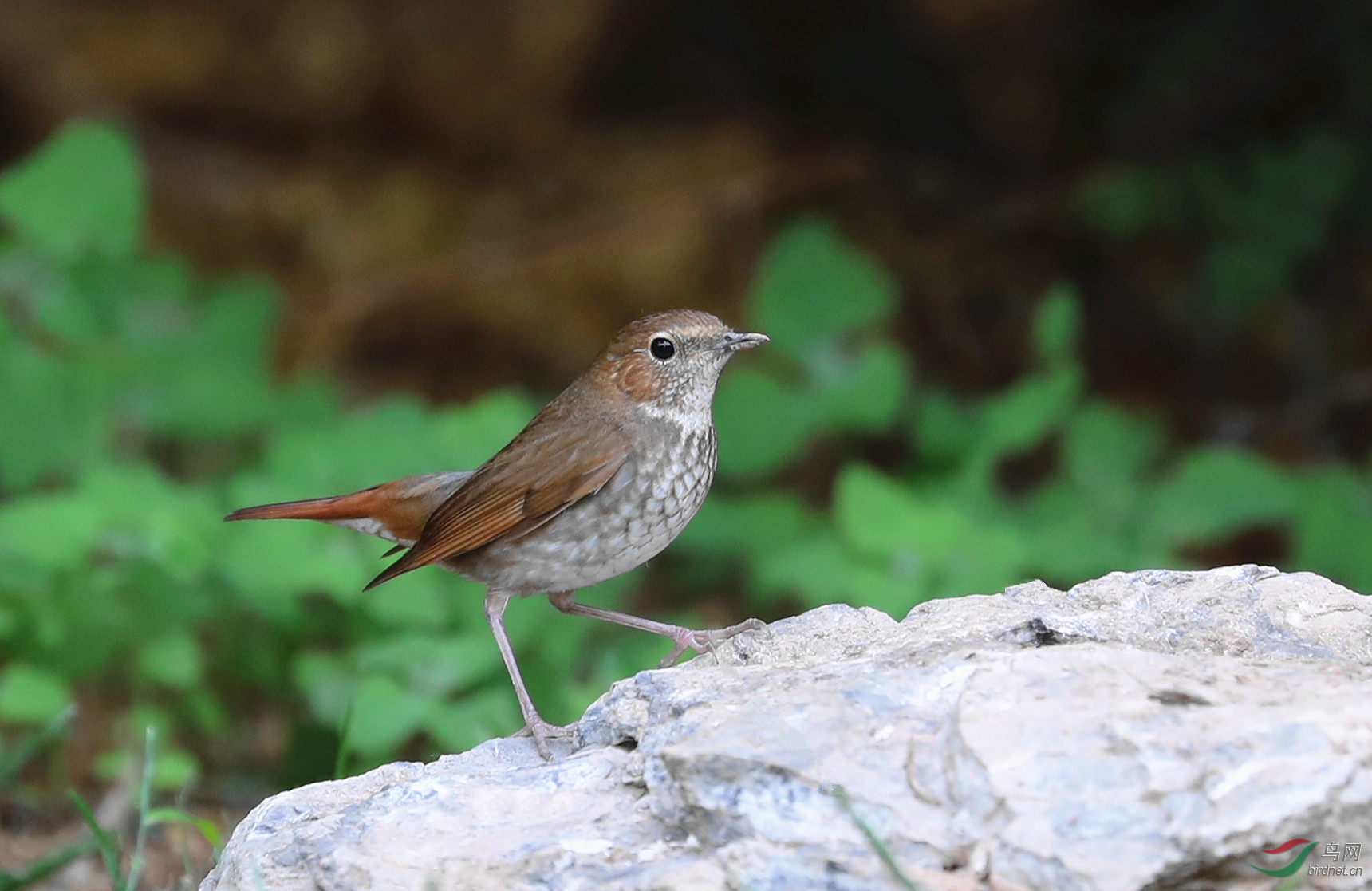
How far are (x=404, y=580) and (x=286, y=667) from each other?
70 cm

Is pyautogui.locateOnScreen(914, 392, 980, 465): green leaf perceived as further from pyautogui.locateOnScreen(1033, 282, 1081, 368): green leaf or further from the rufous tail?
the rufous tail

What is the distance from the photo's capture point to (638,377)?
3750mm

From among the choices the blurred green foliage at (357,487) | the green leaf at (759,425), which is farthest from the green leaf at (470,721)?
the green leaf at (759,425)

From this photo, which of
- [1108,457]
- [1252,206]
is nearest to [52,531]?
[1108,457]

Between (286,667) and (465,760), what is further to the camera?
(286,667)

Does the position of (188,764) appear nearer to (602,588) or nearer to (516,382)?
(602,588)

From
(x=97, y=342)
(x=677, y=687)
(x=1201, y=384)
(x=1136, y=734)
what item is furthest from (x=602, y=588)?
(x=1201, y=384)

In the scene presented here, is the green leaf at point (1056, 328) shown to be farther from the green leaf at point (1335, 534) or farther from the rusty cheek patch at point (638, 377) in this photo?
the rusty cheek patch at point (638, 377)

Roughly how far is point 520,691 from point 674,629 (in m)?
0.38

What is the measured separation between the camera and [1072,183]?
727 cm

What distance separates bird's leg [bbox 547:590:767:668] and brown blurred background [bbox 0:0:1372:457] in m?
3.37

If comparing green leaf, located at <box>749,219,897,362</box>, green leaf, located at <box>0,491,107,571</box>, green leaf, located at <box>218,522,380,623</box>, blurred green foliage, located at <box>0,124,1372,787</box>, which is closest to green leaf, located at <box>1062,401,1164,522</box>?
blurred green foliage, located at <box>0,124,1372,787</box>

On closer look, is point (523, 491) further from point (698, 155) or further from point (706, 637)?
point (698, 155)

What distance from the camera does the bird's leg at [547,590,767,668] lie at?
3227 millimetres
